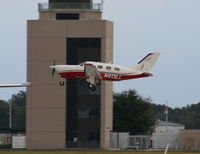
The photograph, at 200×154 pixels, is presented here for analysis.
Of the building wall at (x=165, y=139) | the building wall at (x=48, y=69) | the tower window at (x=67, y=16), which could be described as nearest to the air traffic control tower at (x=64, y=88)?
the building wall at (x=48, y=69)

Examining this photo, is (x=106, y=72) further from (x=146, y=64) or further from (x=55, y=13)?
(x=55, y=13)

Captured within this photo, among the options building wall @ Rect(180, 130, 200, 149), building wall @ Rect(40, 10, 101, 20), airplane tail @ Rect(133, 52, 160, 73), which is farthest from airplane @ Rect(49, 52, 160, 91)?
building wall @ Rect(40, 10, 101, 20)

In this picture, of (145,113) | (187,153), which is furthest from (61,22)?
(187,153)

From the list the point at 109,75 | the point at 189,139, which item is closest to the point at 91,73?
the point at 109,75

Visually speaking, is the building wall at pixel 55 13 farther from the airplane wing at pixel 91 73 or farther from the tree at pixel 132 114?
the airplane wing at pixel 91 73

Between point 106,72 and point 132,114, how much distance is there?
4415 centimetres

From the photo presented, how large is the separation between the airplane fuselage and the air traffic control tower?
24.5 m

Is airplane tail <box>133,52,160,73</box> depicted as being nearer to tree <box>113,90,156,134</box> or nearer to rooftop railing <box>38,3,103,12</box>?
rooftop railing <box>38,3,103,12</box>

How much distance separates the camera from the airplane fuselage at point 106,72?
4262 inches

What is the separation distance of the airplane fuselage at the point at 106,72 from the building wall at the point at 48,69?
24.6m

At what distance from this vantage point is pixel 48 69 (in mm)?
134375

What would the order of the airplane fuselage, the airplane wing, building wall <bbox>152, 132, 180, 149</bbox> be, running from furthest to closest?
building wall <bbox>152, 132, 180, 149</bbox> < the airplane fuselage < the airplane wing

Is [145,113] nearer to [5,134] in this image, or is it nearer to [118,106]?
[118,106]

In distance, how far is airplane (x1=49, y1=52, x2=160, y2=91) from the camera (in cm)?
10706
